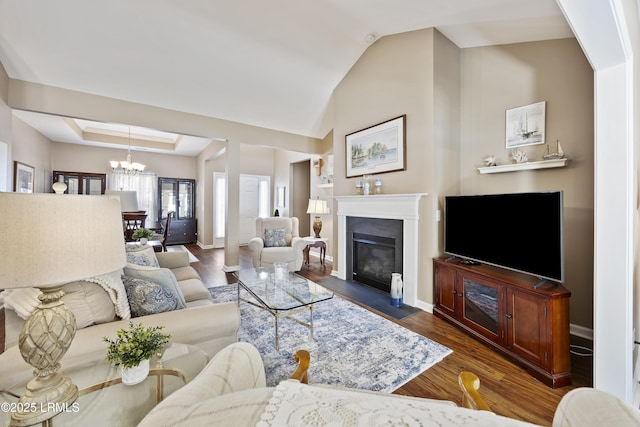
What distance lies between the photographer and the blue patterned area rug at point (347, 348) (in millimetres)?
1777

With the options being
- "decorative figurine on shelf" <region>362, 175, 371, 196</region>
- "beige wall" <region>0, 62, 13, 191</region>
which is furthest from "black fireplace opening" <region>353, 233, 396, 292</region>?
"beige wall" <region>0, 62, 13, 191</region>

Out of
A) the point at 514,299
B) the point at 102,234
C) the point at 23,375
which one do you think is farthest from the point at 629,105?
the point at 23,375

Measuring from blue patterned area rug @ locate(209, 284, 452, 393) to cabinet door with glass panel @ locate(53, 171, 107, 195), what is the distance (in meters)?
6.30

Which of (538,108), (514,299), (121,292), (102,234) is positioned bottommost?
(514,299)

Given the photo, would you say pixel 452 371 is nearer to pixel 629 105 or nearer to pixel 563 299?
pixel 563 299

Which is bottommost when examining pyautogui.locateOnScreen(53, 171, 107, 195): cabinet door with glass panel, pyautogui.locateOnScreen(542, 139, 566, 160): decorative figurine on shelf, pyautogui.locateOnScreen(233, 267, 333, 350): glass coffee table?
pyautogui.locateOnScreen(233, 267, 333, 350): glass coffee table

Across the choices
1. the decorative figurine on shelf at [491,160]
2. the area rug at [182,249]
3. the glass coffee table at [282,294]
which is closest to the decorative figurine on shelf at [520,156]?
the decorative figurine on shelf at [491,160]

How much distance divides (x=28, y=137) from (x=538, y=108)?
314 inches

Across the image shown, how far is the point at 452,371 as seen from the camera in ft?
6.11

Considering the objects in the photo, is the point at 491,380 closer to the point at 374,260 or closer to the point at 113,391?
the point at 374,260

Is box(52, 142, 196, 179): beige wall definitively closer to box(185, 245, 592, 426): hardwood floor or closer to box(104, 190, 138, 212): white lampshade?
box(104, 190, 138, 212): white lampshade

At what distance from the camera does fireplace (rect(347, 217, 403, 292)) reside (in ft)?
10.9

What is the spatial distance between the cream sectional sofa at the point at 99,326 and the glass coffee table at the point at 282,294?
1.84ft

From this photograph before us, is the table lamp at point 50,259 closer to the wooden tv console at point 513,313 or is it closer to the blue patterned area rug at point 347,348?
the blue patterned area rug at point 347,348
